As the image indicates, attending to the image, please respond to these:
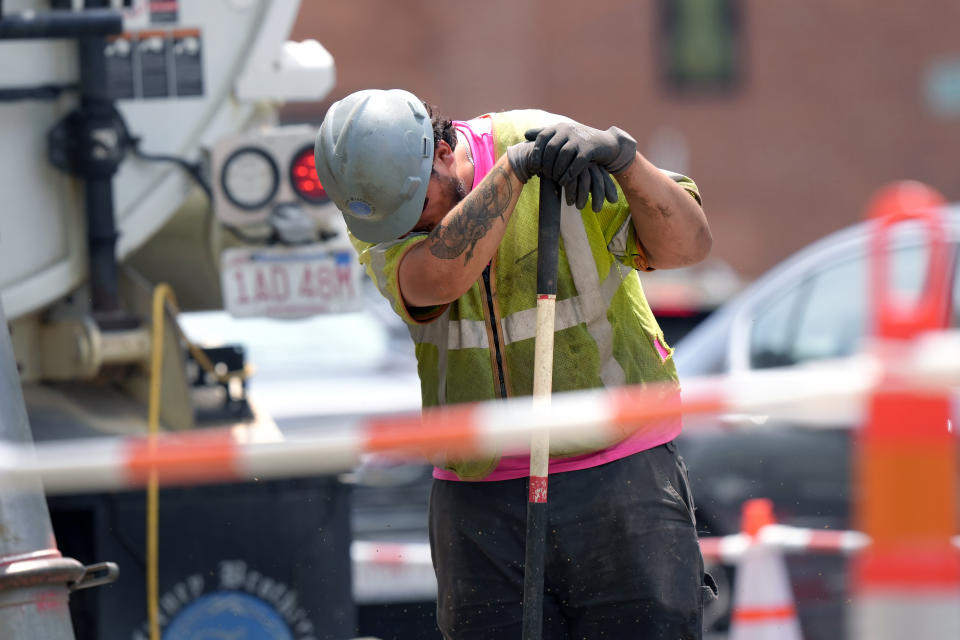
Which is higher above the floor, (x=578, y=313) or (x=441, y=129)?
(x=441, y=129)

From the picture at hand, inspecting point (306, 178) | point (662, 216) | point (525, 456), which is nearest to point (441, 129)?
point (662, 216)

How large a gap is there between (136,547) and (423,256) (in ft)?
4.65

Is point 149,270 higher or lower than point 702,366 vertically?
higher

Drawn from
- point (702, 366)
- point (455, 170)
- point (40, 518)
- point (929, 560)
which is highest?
point (455, 170)

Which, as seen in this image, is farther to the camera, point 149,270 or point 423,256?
point 149,270

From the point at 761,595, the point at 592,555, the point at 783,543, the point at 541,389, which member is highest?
the point at 541,389

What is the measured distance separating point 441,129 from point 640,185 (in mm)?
464

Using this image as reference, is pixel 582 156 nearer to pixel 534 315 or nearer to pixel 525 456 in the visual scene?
pixel 534 315

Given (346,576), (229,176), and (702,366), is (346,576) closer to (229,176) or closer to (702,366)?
(229,176)

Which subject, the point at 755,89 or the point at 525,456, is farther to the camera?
the point at 755,89

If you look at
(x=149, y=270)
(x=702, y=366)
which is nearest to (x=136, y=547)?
(x=149, y=270)

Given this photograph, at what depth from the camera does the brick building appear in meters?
25.4

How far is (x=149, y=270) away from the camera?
4.56m

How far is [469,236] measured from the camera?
3043 millimetres
